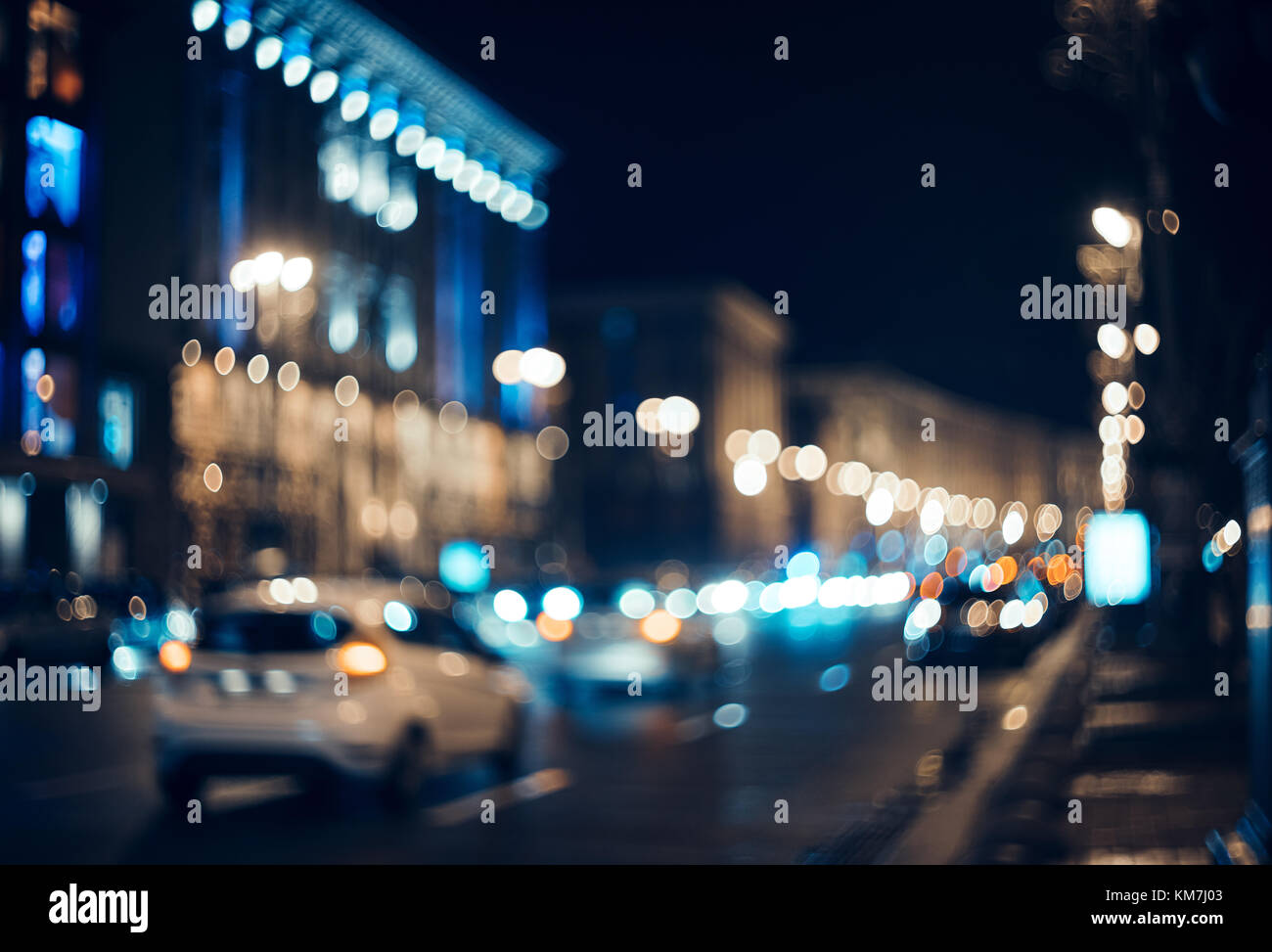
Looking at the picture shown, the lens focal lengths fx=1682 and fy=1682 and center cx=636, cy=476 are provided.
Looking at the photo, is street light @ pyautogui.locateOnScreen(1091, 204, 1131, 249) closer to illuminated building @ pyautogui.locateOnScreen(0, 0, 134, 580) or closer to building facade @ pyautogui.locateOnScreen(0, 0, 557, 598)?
building facade @ pyautogui.locateOnScreen(0, 0, 557, 598)

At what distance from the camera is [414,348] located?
73500 millimetres

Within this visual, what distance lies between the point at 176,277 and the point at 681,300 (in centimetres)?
6341

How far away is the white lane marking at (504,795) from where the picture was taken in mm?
12102

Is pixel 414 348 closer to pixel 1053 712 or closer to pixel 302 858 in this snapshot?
pixel 1053 712

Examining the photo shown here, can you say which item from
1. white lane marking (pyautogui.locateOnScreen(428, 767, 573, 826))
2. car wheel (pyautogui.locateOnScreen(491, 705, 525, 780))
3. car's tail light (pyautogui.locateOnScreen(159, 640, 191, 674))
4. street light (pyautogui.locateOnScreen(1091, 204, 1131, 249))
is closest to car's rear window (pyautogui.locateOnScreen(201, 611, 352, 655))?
car's tail light (pyautogui.locateOnScreen(159, 640, 191, 674))

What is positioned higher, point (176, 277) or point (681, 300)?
point (681, 300)

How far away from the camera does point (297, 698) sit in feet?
38.8

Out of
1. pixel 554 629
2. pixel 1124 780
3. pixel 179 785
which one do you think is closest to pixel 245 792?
pixel 179 785

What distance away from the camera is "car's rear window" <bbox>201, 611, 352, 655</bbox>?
1201 centimetres

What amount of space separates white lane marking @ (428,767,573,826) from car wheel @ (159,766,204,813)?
1704 millimetres

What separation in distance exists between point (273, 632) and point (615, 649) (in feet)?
36.3

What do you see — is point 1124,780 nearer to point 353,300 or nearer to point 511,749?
point 511,749

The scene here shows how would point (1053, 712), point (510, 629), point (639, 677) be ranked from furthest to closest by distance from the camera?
point (510, 629), point (639, 677), point (1053, 712)
